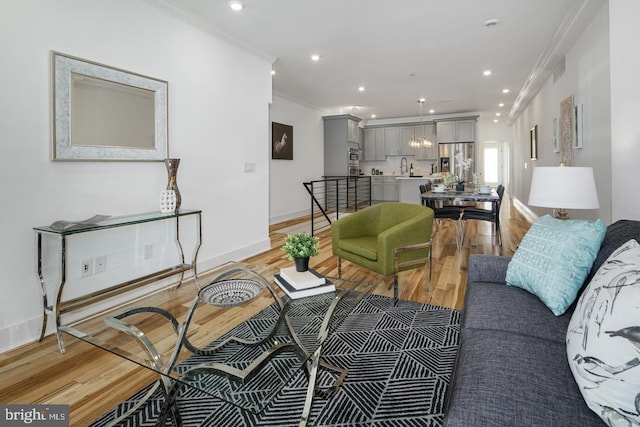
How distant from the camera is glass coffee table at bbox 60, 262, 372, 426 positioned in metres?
1.16

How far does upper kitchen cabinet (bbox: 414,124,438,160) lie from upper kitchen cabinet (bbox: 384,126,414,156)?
24 cm

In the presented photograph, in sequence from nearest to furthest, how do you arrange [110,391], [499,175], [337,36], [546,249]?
[546,249] → [110,391] → [337,36] → [499,175]

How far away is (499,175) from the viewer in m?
11.8

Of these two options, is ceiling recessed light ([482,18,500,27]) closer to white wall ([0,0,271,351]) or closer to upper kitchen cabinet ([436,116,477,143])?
white wall ([0,0,271,351])

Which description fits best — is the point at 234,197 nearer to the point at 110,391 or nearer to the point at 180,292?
the point at 180,292

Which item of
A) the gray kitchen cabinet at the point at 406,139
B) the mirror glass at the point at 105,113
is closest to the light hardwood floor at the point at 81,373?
the mirror glass at the point at 105,113

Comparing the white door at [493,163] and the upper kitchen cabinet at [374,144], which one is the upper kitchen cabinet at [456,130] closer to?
the upper kitchen cabinet at [374,144]

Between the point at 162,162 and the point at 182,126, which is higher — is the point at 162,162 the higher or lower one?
the lower one

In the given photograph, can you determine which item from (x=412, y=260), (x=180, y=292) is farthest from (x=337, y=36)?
(x=180, y=292)

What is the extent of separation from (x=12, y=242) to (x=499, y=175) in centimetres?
1254

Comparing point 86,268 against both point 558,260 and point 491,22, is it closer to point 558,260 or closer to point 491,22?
point 558,260

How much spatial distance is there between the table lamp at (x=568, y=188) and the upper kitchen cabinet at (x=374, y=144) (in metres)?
8.49

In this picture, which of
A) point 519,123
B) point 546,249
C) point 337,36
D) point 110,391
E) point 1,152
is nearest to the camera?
point 546,249

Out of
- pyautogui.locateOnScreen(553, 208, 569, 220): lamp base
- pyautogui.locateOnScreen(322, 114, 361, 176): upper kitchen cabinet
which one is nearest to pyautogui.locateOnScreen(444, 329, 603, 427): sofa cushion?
pyautogui.locateOnScreen(553, 208, 569, 220): lamp base
